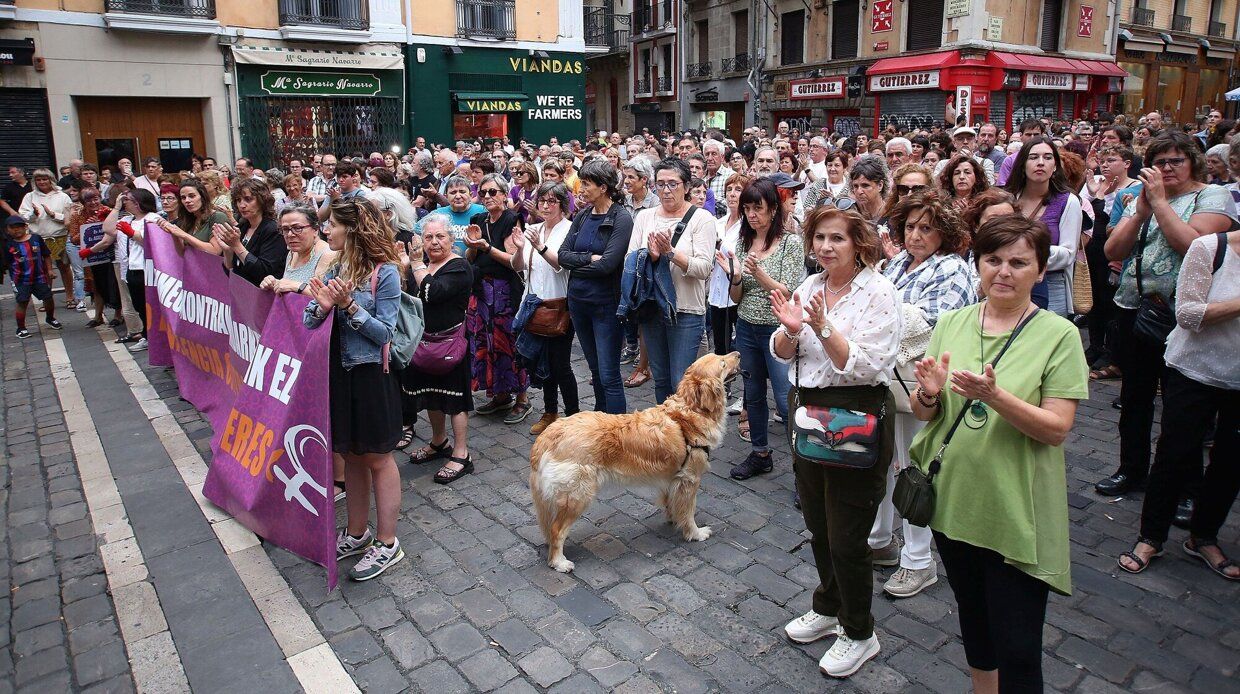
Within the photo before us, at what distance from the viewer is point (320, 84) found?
73.9 feet

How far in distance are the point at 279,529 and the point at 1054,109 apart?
29917 millimetres

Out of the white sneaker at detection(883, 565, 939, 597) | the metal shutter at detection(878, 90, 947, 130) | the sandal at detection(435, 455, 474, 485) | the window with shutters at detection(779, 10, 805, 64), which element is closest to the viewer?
the white sneaker at detection(883, 565, 939, 597)

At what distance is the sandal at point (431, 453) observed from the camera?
5.98 m

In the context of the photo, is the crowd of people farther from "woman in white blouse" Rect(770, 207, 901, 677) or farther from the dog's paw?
the dog's paw

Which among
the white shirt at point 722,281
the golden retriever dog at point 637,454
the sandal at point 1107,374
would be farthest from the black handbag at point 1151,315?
the sandal at point 1107,374

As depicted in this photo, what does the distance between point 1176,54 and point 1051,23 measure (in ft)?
29.2

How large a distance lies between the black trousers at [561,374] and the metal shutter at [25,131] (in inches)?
713

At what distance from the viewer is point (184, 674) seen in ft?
11.9

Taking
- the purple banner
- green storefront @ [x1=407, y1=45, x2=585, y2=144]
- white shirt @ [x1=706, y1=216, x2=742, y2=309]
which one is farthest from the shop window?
white shirt @ [x1=706, y1=216, x2=742, y2=309]

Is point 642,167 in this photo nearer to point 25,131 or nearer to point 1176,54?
point 25,131

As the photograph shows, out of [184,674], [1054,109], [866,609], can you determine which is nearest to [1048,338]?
[866,609]

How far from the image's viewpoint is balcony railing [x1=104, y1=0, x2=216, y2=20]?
18.8 meters

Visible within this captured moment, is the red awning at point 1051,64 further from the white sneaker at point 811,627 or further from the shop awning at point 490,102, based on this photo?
the white sneaker at point 811,627

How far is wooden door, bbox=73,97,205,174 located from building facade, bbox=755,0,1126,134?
65.8 ft
